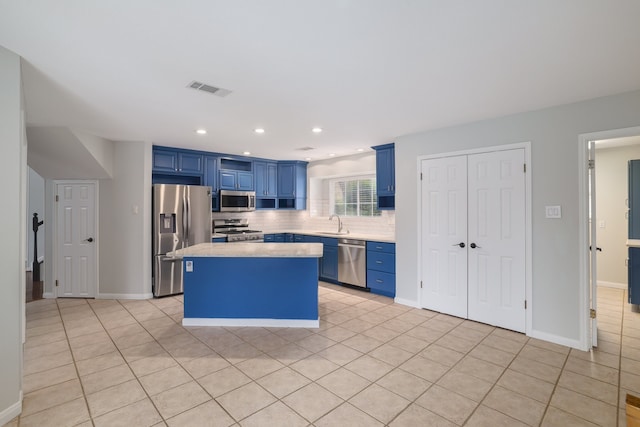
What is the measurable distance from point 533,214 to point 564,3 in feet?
7.39

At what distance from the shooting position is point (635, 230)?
4184 mm

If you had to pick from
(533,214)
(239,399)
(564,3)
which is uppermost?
(564,3)

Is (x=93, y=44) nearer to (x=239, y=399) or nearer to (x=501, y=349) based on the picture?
(x=239, y=399)

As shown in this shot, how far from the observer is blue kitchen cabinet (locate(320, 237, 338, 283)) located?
218 inches

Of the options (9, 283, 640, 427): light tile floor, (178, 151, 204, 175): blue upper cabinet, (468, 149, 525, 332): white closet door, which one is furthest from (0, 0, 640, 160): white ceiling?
(9, 283, 640, 427): light tile floor

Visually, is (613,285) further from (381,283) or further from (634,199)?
(381,283)

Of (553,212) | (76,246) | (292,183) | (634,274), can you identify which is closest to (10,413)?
(76,246)

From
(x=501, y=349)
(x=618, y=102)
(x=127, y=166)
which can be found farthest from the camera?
(x=127, y=166)

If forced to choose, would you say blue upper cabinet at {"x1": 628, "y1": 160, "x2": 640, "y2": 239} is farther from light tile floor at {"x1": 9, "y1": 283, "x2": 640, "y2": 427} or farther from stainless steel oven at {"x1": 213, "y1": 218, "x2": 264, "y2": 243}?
stainless steel oven at {"x1": 213, "y1": 218, "x2": 264, "y2": 243}

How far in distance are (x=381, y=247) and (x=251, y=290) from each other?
7.17 ft

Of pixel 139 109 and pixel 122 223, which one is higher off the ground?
pixel 139 109

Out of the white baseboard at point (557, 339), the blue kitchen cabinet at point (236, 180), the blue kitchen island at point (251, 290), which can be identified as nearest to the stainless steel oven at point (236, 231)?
the blue kitchen cabinet at point (236, 180)

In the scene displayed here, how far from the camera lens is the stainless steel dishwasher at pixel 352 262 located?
5.10 metres

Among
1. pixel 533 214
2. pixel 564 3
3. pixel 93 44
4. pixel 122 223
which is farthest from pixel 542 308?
pixel 122 223
